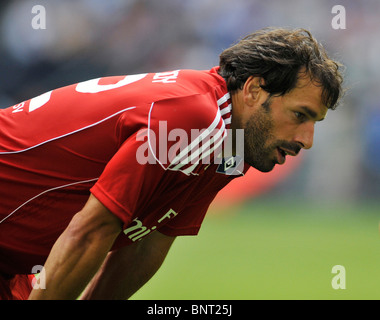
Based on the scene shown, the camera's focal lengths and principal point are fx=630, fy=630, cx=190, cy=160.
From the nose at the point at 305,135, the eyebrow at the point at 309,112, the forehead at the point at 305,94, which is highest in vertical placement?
the forehead at the point at 305,94

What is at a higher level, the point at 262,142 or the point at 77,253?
the point at 262,142

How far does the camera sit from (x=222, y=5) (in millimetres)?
10438

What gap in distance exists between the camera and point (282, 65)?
2.77 metres

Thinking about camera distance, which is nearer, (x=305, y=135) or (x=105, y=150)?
(x=105, y=150)

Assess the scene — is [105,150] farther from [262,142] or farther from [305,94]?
[305,94]

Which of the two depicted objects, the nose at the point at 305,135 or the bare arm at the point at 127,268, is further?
the bare arm at the point at 127,268

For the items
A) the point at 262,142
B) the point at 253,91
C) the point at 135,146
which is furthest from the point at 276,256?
the point at 135,146

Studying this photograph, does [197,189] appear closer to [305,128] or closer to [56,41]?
[305,128]

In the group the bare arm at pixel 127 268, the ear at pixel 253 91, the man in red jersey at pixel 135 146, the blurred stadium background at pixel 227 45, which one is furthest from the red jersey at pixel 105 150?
the blurred stadium background at pixel 227 45

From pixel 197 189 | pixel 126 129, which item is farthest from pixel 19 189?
pixel 197 189

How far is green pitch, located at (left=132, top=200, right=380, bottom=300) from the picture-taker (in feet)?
19.1

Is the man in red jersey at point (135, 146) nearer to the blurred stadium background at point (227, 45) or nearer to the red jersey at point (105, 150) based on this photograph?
the red jersey at point (105, 150)

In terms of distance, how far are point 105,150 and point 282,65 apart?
0.90 meters

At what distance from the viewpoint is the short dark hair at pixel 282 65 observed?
9.10 feet
